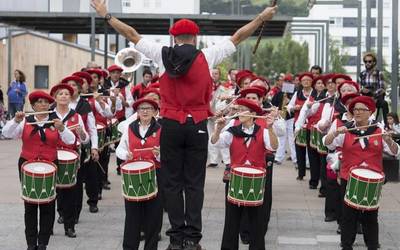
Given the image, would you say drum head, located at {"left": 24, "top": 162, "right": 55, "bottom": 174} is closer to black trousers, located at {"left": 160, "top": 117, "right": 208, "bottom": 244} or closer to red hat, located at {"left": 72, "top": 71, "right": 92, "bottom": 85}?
black trousers, located at {"left": 160, "top": 117, "right": 208, "bottom": 244}

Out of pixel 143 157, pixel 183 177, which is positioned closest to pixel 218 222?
pixel 143 157

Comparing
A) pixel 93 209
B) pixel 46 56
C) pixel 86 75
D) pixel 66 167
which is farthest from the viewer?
pixel 46 56

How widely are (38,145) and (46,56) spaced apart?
1141 inches

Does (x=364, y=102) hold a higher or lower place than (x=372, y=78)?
lower

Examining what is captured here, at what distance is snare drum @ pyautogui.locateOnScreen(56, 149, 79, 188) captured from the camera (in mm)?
9711

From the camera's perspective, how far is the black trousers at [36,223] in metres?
8.88

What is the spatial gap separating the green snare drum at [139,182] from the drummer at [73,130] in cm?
153

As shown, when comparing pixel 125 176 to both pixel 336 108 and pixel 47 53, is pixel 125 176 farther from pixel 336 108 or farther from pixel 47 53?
pixel 47 53

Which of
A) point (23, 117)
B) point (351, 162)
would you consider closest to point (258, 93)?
point (351, 162)

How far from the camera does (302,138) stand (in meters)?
14.5

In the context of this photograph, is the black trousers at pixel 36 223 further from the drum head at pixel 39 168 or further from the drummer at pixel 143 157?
the drummer at pixel 143 157

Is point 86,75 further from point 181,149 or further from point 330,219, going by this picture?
point 181,149

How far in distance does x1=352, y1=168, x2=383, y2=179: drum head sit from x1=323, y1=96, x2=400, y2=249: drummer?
0.08m

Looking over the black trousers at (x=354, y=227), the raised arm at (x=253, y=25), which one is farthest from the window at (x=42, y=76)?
the raised arm at (x=253, y=25)
